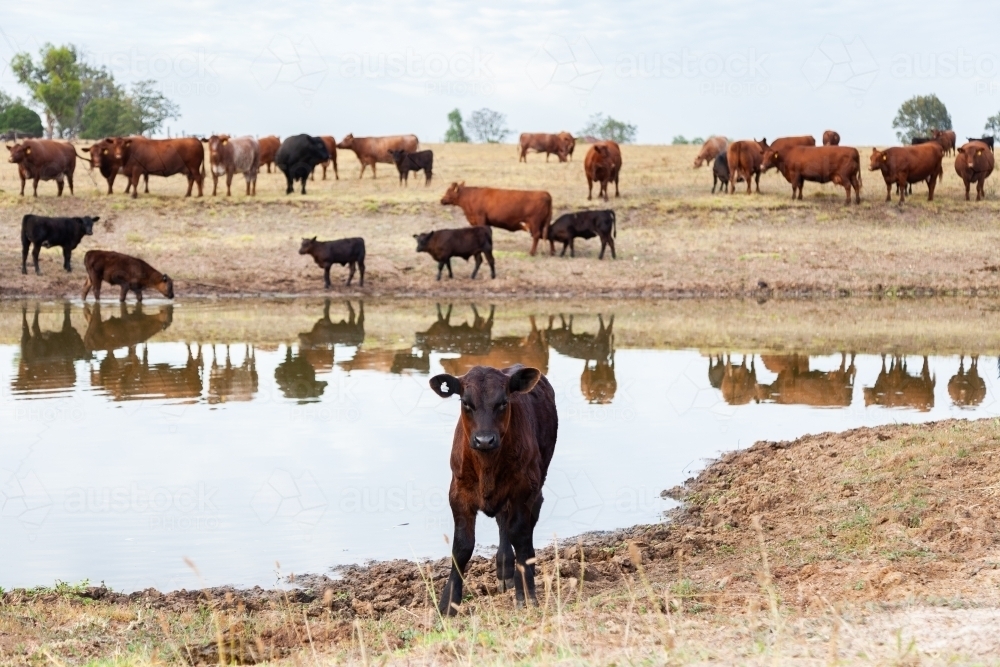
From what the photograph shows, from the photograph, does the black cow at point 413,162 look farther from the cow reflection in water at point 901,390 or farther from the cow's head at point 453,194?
the cow reflection in water at point 901,390

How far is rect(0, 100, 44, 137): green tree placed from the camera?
78375mm

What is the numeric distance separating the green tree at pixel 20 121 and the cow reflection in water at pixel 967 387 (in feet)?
235

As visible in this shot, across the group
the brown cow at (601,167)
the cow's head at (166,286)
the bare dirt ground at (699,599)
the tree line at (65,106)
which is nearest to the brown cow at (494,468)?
the bare dirt ground at (699,599)

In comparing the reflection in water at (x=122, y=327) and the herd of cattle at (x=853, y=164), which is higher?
the herd of cattle at (x=853, y=164)

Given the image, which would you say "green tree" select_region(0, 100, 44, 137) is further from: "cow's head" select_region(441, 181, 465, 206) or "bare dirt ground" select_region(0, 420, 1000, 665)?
"bare dirt ground" select_region(0, 420, 1000, 665)

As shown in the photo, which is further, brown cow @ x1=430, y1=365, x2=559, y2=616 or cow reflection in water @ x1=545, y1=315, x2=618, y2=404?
cow reflection in water @ x1=545, y1=315, x2=618, y2=404

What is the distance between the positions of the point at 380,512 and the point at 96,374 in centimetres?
780

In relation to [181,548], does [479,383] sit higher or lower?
higher

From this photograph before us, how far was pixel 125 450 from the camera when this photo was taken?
10.9m

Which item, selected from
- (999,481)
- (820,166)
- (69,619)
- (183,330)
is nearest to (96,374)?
(183,330)

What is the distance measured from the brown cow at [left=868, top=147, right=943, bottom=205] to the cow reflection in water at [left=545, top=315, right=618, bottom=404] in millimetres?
14757

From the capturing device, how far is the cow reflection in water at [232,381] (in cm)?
1402

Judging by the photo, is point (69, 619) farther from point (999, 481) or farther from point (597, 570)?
point (999, 481)

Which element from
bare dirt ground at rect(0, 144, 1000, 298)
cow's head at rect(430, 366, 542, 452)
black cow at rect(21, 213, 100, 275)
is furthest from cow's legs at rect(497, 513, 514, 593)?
black cow at rect(21, 213, 100, 275)
